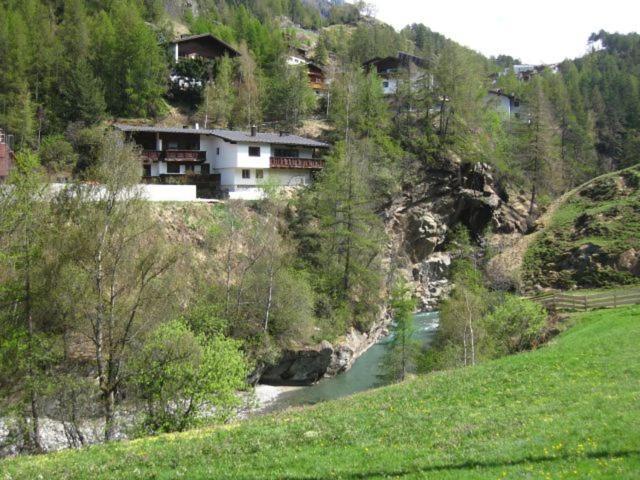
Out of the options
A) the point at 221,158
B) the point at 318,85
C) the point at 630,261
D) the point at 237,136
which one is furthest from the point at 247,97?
the point at 630,261

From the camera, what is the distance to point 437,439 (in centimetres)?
1243

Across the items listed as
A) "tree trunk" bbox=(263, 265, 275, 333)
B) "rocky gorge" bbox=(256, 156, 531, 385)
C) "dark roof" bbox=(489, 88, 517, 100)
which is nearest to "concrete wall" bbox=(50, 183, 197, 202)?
"tree trunk" bbox=(263, 265, 275, 333)

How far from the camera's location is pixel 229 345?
23.2 metres

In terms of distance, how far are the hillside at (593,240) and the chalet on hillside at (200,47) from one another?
47.9 metres

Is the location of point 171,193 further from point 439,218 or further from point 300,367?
point 439,218

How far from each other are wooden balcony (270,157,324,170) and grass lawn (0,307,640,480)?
1529 inches

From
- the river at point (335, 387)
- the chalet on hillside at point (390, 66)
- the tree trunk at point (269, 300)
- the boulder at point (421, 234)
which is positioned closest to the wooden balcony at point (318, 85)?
the chalet on hillside at point (390, 66)

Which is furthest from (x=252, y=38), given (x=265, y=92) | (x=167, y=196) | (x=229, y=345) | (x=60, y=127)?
(x=229, y=345)

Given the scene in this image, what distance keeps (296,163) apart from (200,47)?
28.7 meters

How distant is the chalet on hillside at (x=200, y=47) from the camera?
72.1 meters

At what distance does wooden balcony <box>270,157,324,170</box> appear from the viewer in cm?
5516

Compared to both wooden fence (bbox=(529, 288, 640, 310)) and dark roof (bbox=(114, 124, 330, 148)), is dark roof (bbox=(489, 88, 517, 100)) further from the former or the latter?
wooden fence (bbox=(529, 288, 640, 310))

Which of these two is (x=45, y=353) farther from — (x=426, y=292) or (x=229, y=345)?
(x=426, y=292)

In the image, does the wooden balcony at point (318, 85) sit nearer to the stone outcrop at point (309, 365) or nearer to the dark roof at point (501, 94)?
the dark roof at point (501, 94)
